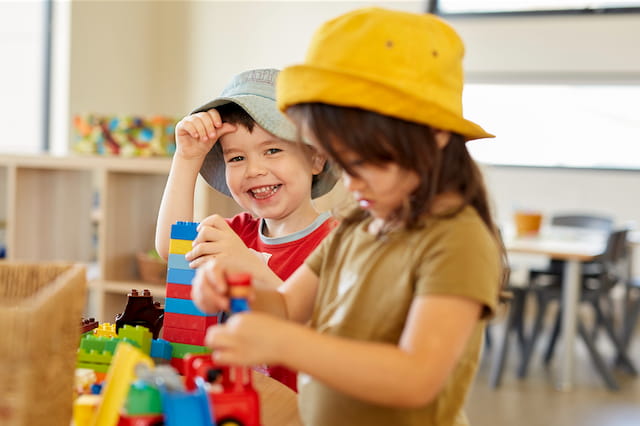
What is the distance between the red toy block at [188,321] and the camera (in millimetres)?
986

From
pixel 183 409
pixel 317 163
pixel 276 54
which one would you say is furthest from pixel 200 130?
pixel 276 54

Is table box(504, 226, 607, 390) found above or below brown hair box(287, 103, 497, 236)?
below

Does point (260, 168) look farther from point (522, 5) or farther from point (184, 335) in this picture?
point (522, 5)

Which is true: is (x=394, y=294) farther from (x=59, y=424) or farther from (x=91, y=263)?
(x=91, y=263)

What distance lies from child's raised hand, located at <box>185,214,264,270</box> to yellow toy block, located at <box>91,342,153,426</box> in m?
0.30

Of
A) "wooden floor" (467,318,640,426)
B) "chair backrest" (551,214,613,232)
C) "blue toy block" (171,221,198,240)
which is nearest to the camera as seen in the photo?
"blue toy block" (171,221,198,240)

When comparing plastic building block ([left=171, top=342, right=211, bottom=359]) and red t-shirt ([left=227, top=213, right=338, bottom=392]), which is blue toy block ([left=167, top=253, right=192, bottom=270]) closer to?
plastic building block ([left=171, top=342, right=211, bottom=359])

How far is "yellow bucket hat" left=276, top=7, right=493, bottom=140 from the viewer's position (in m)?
0.71

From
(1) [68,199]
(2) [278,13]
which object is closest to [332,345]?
(1) [68,199]

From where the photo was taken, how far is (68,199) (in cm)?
299

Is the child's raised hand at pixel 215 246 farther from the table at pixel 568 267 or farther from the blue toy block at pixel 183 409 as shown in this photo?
the table at pixel 568 267

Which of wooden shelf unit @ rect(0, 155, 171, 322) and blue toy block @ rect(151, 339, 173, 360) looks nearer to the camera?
blue toy block @ rect(151, 339, 173, 360)

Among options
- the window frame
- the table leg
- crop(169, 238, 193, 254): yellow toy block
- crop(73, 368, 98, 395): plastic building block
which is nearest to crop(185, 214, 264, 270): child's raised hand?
crop(169, 238, 193, 254): yellow toy block

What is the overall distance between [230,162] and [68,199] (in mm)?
1863
